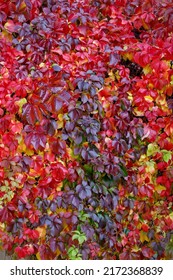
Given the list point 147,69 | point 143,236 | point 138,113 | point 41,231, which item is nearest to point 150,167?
point 138,113

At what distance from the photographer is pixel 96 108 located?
86.7 inches

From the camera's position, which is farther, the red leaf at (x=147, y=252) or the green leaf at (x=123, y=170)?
the red leaf at (x=147, y=252)

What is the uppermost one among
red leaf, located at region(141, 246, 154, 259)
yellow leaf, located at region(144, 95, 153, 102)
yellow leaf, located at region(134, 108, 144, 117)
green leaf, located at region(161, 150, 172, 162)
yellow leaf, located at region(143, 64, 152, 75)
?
yellow leaf, located at region(143, 64, 152, 75)

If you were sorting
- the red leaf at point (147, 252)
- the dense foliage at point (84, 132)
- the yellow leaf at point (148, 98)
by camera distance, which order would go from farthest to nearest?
the red leaf at point (147, 252)
the yellow leaf at point (148, 98)
the dense foliage at point (84, 132)

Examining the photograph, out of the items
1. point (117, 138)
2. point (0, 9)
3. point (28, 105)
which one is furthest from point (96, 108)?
point (0, 9)

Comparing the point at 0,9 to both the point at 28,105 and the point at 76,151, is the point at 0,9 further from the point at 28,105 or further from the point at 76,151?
the point at 76,151

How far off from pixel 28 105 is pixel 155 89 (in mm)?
623

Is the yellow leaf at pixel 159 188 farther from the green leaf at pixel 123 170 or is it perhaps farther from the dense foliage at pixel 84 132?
the green leaf at pixel 123 170

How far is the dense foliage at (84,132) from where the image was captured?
2170 mm

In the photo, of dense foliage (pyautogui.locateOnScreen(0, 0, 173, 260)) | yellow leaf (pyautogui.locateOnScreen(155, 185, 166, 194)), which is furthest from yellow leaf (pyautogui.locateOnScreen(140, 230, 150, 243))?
yellow leaf (pyautogui.locateOnScreen(155, 185, 166, 194))

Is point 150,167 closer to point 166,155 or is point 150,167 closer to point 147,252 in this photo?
point 166,155

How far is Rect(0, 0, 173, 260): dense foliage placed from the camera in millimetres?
2170

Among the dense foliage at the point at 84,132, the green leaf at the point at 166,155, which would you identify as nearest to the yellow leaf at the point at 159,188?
the dense foliage at the point at 84,132

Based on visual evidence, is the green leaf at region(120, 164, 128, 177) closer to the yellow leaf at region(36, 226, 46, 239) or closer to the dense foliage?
the dense foliage
